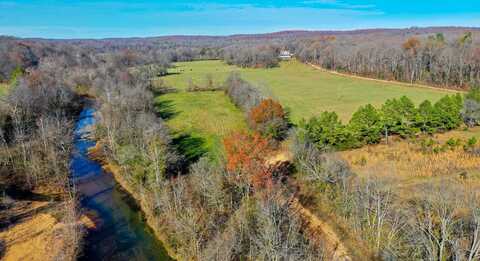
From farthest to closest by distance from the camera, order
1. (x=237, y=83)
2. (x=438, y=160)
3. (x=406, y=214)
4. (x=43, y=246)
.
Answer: (x=237, y=83) < (x=438, y=160) < (x=43, y=246) < (x=406, y=214)

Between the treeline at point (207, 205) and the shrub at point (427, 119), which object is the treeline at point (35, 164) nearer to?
the treeline at point (207, 205)

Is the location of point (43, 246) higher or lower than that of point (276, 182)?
lower

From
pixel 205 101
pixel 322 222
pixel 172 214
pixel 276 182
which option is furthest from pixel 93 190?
pixel 205 101

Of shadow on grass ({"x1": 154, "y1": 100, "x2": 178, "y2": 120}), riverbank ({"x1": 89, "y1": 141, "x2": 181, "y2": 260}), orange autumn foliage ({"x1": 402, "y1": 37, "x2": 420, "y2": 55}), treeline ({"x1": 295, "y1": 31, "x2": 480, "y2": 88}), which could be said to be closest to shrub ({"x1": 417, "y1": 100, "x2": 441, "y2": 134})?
riverbank ({"x1": 89, "y1": 141, "x2": 181, "y2": 260})


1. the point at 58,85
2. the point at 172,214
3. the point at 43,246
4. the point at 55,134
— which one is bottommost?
the point at 43,246

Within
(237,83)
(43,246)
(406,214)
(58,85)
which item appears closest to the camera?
(406,214)

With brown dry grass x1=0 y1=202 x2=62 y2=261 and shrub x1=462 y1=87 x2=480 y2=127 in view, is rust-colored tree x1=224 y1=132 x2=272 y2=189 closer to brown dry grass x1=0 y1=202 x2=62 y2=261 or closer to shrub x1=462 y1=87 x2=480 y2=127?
brown dry grass x1=0 y1=202 x2=62 y2=261

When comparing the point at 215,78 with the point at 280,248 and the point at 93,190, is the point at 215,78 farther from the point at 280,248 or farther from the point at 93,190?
the point at 280,248
